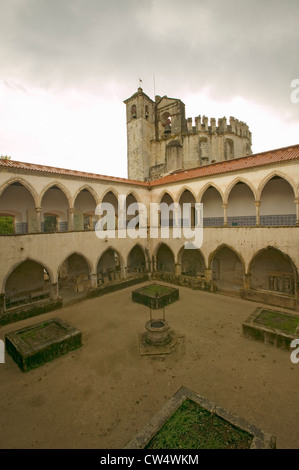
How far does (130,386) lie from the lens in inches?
255

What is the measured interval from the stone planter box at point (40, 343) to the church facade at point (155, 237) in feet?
10.7

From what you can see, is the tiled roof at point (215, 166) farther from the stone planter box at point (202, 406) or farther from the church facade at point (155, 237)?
the stone planter box at point (202, 406)

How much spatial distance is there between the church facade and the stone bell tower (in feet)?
29.2

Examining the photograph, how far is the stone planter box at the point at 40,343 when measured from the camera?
7430mm

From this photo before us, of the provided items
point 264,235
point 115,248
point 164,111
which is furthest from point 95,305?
point 164,111

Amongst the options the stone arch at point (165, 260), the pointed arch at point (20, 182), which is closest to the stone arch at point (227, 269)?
the stone arch at point (165, 260)

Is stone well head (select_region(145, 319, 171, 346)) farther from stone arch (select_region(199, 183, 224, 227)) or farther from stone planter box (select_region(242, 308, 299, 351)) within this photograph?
stone arch (select_region(199, 183, 224, 227))

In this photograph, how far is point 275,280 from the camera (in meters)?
15.1

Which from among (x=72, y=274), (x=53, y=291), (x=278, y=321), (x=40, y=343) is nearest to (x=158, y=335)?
(x=40, y=343)

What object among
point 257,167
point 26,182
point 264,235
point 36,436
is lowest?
point 36,436

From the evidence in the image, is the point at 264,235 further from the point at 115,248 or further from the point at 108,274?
the point at 108,274

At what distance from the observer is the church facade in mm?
12281

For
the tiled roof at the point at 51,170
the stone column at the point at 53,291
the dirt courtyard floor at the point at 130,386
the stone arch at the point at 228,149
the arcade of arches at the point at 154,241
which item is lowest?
the dirt courtyard floor at the point at 130,386

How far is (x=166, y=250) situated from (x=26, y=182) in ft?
40.8
